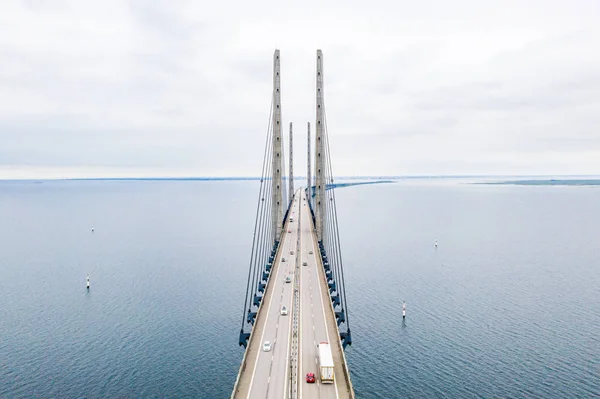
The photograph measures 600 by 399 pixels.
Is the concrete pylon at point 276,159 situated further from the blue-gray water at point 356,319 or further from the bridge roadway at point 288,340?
the bridge roadway at point 288,340

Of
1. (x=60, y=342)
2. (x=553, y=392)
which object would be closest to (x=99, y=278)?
(x=60, y=342)

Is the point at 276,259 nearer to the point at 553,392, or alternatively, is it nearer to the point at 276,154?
the point at 276,154

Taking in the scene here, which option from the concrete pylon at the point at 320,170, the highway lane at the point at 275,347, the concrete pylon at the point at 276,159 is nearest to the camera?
the highway lane at the point at 275,347

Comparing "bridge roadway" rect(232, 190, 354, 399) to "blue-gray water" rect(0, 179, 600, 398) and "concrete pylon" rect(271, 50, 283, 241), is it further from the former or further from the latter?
"concrete pylon" rect(271, 50, 283, 241)

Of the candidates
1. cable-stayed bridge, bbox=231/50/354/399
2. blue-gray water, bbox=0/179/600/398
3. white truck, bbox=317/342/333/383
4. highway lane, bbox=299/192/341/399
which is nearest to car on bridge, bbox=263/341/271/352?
cable-stayed bridge, bbox=231/50/354/399

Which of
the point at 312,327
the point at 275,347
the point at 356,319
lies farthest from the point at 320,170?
the point at 275,347

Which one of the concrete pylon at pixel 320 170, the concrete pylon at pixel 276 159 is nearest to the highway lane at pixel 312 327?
the concrete pylon at pixel 320 170

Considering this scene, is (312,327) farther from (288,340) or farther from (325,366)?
(325,366)
